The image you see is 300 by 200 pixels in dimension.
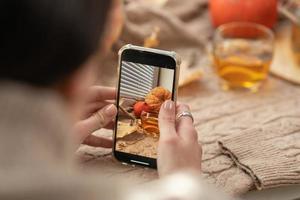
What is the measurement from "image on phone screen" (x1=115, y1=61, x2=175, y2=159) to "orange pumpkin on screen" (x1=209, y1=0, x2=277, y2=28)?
352mm

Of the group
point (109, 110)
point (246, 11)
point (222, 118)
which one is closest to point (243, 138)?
point (222, 118)

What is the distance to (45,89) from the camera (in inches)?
15.7

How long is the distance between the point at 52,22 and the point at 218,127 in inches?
18.3

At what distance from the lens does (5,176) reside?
38cm

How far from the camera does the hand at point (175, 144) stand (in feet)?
1.97

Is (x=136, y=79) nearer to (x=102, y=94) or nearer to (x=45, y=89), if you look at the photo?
(x=102, y=94)

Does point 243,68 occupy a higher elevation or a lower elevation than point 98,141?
higher

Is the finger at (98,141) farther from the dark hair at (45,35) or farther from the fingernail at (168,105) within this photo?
the dark hair at (45,35)

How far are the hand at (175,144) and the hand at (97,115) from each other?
8 centimetres

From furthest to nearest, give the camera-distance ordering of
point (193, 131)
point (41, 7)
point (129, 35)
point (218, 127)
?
point (129, 35), point (218, 127), point (193, 131), point (41, 7)

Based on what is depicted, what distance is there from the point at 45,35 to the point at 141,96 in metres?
0.32

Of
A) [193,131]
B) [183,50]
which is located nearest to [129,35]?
[183,50]

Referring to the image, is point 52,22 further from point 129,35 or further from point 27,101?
point 129,35

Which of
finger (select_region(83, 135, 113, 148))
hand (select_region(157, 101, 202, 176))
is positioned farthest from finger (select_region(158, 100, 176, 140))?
finger (select_region(83, 135, 113, 148))
